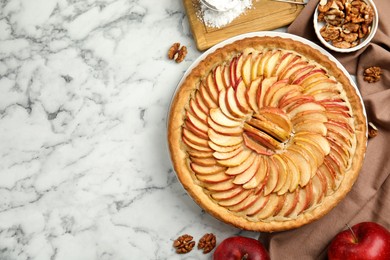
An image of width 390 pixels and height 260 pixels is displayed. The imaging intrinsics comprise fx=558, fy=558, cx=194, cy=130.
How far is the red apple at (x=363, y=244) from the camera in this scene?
2.52m

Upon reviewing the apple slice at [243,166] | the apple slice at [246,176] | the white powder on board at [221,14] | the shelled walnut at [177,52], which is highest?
the white powder on board at [221,14]

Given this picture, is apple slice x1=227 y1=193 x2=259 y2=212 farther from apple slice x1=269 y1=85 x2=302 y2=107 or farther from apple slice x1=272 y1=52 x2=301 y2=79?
apple slice x1=272 y1=52 x2=301 y2=79

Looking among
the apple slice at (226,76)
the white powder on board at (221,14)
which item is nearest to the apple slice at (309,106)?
the apple slice at (226,76)

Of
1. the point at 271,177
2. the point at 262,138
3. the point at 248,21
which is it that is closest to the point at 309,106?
the point at 262,138

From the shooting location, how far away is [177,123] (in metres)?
2.62

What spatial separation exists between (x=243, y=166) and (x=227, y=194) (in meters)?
0.15

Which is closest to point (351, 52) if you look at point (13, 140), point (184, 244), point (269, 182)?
point (269, 182)

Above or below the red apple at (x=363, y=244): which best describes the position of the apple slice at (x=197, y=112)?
above

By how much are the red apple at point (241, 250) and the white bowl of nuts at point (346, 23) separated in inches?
40.2

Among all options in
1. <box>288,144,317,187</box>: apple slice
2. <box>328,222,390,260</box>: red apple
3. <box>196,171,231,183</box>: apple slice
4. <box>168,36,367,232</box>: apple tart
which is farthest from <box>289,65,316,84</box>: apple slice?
<box>328,222,390,260</box>: red apple

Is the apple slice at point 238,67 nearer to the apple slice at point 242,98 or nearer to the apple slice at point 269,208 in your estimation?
the apple slice at point 242,98

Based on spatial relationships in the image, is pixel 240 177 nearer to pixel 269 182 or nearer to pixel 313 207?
pixel 269 182

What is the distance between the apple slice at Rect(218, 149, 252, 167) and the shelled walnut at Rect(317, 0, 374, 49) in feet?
2.36

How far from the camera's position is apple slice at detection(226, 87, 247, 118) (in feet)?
8.31
